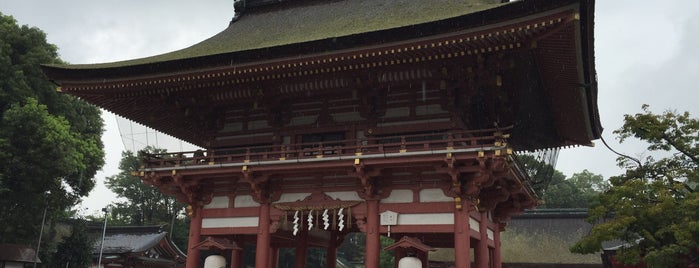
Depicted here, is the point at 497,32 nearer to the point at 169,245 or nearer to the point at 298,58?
the point at 298,58

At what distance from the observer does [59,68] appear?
15.1m

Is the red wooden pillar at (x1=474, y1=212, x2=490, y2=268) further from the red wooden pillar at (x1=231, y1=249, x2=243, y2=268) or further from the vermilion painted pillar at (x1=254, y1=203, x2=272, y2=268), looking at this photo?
the red wooden pillar at (x1=231, y1=249, x2=243, y2=268)

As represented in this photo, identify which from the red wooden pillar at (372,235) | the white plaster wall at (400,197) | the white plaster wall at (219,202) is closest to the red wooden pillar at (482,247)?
the white plaster wall at (400,197)

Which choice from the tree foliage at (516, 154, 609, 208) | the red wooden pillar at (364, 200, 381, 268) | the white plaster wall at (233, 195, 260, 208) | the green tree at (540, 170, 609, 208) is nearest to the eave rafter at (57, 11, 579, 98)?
the white plaster wall at (233, 195, 260, 208)

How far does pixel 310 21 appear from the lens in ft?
58.9

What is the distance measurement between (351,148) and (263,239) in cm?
353

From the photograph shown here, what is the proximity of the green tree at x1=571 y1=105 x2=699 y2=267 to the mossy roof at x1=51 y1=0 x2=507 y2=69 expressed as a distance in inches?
266

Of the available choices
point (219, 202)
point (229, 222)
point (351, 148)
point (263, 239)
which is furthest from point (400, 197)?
point (219, 202)

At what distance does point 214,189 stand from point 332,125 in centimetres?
391

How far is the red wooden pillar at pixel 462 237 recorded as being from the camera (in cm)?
1247

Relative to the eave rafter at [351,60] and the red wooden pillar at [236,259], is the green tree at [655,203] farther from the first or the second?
the red wooden pillar at [236,259]

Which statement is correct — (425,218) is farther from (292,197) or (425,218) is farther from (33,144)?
(33,144)

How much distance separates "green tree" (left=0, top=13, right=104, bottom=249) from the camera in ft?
80.2

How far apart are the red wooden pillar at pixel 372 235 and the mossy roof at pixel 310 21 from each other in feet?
14.0
